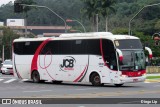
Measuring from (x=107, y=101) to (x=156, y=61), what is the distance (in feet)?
265

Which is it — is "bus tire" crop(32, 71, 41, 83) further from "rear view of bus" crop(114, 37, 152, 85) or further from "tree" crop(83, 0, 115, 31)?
"tree" crop(83, 0, 115, 31)

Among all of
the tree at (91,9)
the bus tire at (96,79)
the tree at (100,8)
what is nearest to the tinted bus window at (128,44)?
the bus tire at (96,79)

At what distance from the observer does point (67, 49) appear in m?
35.0

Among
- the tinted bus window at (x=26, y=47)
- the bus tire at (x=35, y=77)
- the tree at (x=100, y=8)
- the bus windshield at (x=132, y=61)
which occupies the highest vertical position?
the tree at (x=100, y=8)

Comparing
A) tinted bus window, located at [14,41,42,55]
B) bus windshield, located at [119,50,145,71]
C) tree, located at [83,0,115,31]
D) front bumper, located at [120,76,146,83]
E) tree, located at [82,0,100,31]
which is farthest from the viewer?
tree, located at [82,0,100,31]

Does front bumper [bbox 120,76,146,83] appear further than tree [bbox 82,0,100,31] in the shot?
No

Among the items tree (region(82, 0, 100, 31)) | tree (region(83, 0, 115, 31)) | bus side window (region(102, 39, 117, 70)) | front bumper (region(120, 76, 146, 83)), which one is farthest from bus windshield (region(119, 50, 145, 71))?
tree (region(82, 0, 100, 31))

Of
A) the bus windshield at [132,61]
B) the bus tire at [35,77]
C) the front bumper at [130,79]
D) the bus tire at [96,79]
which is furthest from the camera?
the bus tire at [35,77]

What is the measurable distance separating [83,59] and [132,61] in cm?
345

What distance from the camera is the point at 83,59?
34.0 meters

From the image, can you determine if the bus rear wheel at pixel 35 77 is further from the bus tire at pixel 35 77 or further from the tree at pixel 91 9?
the tree at pixel 91 9

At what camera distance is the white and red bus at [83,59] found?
106 feet

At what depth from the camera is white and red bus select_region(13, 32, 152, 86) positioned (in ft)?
106

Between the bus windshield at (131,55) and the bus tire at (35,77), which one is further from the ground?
the bus windshield at (131,55)
